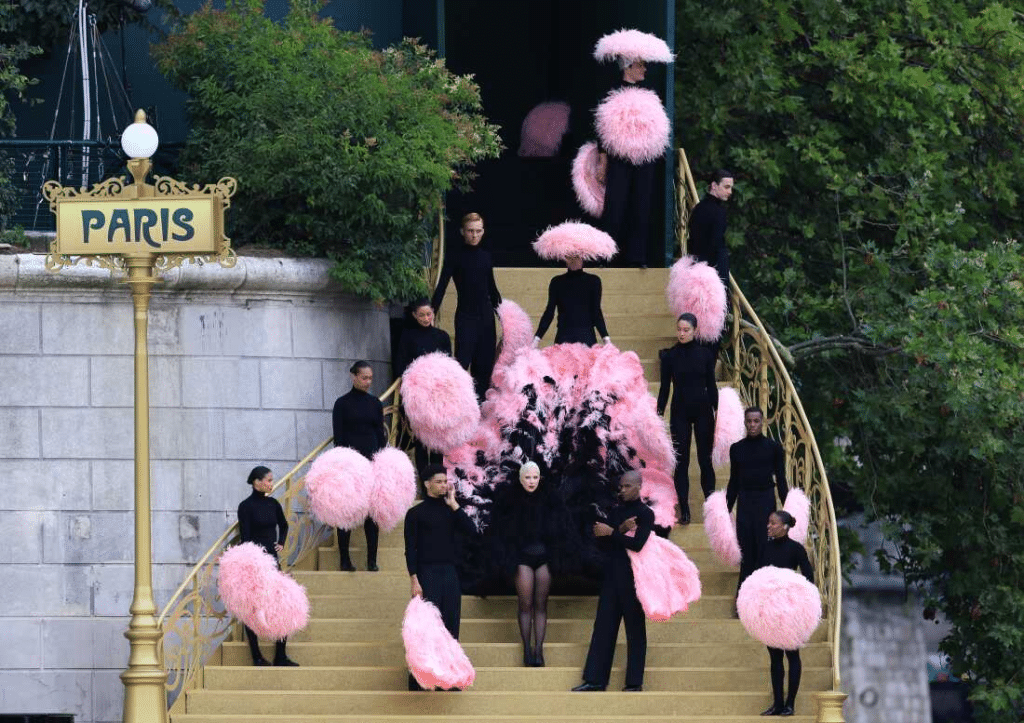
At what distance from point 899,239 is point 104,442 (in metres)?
8.00

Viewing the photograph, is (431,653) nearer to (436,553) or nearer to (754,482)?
(436,553)

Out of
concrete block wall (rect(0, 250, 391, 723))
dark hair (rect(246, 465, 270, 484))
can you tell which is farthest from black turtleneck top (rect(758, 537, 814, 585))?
concrete block wall (rect(0, 250, 391, 723))

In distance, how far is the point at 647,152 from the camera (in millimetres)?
21578

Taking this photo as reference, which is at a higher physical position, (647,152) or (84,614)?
(647,152)

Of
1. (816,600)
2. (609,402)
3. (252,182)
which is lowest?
(816,600)

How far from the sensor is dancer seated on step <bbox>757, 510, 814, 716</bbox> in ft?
56.2

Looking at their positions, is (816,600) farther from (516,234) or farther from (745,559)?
(516,234)

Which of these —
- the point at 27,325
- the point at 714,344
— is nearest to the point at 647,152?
the point at 714,344

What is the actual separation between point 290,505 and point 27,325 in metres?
2.36

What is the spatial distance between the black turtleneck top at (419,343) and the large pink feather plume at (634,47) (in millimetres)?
3635

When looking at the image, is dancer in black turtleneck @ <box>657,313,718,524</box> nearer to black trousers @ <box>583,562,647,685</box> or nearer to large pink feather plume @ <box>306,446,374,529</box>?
black trousers @ <box>583,562,647,685</box>

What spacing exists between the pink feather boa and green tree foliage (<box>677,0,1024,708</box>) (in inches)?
258

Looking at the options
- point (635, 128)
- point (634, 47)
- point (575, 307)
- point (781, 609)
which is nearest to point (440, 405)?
point (575, 307)

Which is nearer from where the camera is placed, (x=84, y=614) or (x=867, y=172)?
(x=84, y=614)
